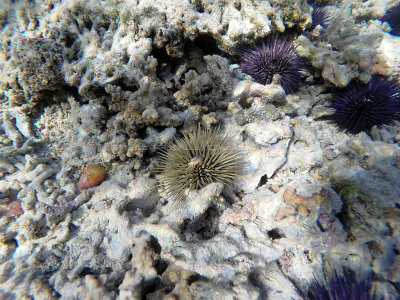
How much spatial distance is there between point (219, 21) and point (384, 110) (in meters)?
3.22

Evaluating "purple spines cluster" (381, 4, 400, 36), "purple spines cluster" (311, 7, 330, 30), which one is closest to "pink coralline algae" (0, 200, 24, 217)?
"purple spines cluster" (311, 7, 330, 30)

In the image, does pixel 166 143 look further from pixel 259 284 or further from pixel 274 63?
pixel 274 63

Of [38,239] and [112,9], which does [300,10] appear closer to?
Result: [112,9]

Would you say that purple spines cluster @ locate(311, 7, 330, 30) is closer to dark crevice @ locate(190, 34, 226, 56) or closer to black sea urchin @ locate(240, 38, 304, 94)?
black sea urchin @ locate(240, 38, 304, 94)

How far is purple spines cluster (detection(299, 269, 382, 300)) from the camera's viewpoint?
1743mm

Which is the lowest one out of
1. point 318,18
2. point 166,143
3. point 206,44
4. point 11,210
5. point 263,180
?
point 263,180

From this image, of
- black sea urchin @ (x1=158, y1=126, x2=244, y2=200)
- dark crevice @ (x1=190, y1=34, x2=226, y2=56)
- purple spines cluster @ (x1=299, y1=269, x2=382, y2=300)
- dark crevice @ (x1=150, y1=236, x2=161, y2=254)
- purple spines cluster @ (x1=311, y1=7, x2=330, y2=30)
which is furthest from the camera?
purple spines cluster @ (x1=311, y1=7, x2=330, y2=30)

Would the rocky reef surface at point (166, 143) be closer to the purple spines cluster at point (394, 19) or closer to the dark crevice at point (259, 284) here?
the dark crevice at point (259, 284)

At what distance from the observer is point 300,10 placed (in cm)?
404

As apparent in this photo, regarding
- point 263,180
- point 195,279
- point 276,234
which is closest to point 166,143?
point 263,180

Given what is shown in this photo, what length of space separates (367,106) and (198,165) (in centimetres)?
284

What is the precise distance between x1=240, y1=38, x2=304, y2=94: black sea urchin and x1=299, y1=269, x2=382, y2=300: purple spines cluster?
9.92 ft

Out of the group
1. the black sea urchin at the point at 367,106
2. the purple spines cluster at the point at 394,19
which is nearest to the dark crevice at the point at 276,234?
the black sea urchin at the point at 367,106

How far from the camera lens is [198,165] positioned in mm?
2729
